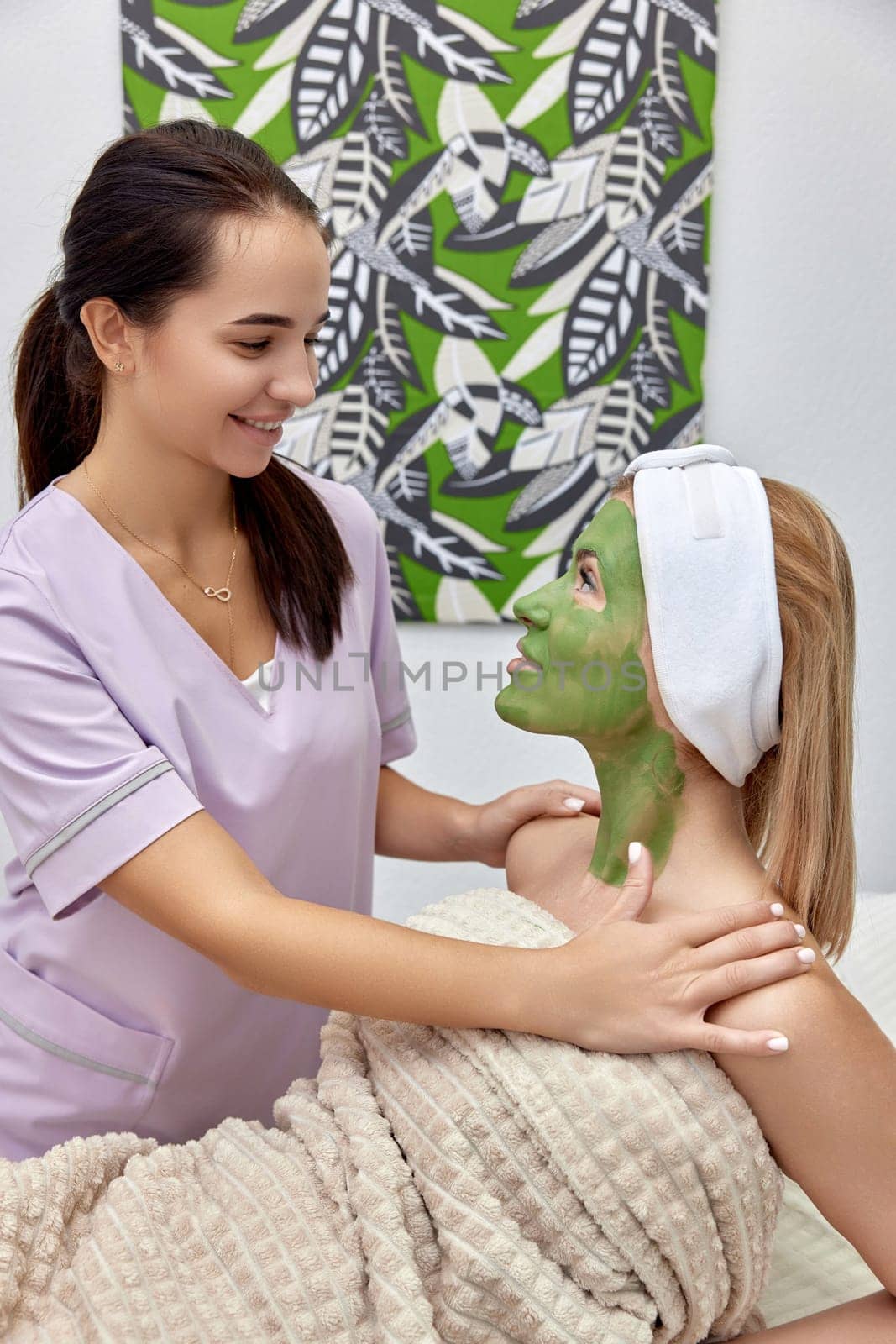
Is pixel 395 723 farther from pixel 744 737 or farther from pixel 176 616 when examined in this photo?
pixel 744 737

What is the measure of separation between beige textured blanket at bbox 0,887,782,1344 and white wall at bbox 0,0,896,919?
142cm

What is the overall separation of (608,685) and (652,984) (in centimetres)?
29

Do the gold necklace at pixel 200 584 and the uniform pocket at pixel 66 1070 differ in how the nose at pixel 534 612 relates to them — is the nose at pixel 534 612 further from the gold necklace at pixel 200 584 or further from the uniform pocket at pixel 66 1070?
the uniform pocket at pixel 66 1070

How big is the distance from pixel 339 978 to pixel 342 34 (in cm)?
172

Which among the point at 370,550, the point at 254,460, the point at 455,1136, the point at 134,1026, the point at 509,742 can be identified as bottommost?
the point at 509,742

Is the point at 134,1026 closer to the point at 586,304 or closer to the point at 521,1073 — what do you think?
the point at 521,1073

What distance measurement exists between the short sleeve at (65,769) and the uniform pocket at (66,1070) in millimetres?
185

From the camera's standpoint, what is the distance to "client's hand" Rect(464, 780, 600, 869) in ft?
4.71

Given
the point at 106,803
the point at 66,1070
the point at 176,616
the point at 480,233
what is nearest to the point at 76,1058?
the point at 66,1070

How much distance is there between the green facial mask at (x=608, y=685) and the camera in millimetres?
1161

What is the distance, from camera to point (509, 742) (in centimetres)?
245

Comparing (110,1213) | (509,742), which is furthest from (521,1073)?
(509,742)

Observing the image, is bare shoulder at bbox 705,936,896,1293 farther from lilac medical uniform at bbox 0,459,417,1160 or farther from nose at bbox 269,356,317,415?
nose at bbox 269,356,317,415

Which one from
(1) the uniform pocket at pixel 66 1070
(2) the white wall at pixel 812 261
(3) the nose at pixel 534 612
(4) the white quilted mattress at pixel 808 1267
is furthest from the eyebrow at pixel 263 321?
(2) the white wall at pixel 812 261
